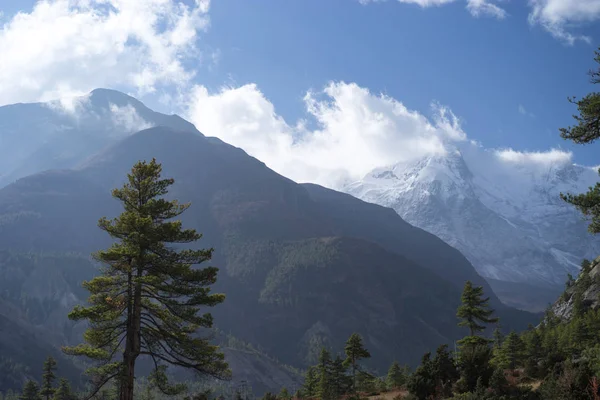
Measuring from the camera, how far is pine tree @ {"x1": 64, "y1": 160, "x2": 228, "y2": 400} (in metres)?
21.7

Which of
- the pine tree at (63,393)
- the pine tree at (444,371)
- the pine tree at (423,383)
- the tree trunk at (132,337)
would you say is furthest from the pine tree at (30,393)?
the pine tree at (444,371)

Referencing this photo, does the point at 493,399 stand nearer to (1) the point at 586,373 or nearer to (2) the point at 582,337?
(1) the point at 586,373

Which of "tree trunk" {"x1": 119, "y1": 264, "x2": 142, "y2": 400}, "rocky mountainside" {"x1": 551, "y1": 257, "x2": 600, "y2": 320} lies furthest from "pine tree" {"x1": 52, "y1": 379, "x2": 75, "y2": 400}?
"rocky mountainside" {"x1": 551, "y1": 257, "x2": 600, "y2": 320}

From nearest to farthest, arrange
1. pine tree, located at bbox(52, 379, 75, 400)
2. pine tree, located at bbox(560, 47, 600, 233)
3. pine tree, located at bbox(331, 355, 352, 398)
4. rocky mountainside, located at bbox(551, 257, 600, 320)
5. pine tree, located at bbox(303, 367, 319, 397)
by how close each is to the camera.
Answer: pine tree, located at bbox(560, 47, 600, 233) < pine tree, located at bbox(331, 355, 352, 398) < pine tree, located at bbox(52, 379, 75, 400) < pine tree, located at bbox(303, 367, 319, 397) < rocky mountainside, located at bbox(551, 257, 600, 320)

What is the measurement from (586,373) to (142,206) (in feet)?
64.5

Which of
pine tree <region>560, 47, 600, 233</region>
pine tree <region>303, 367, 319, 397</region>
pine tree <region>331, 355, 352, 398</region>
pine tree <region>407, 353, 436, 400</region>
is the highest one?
pine tree <region>560, 47, 600, 233</region>

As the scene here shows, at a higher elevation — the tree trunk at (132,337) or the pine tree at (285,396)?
the tree trunk at (132,337)

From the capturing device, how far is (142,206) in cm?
2333

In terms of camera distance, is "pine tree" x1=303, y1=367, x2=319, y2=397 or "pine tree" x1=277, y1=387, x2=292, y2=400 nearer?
"pine tree" x1=277, y1=387, x2=292, y2=400

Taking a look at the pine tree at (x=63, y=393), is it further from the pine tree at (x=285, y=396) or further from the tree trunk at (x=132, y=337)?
the tree trunk at (x=132, y=337)

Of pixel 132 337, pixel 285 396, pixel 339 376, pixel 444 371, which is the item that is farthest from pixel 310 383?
pixel 132 337

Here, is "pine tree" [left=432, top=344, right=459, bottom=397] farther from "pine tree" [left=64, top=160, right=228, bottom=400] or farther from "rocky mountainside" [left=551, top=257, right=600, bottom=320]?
"rocky mountainside" [left=551, top=257, right=600, bottom=320]

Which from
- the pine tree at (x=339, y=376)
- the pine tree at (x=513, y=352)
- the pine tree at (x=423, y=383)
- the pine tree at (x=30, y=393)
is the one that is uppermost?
the pine tree at (x=513, y=352)

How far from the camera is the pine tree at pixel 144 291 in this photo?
21.7 m
